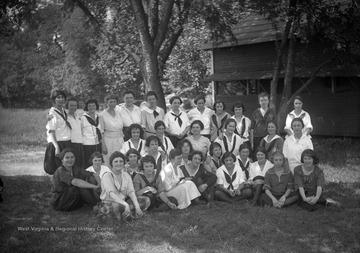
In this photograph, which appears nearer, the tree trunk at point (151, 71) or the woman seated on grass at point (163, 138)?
the woman seated on grass at point (163, 138)

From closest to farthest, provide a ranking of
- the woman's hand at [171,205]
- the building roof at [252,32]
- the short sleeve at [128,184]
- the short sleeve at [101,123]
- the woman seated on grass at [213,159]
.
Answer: the short sleeve at [128,184] < the woman's hand at [171,205] < the woman seated on grass at [213,159] < the short sleeve at [101,123] < the building roof at [252,32]

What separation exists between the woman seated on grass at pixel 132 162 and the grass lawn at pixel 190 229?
829mm

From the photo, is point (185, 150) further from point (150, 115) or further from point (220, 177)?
point (150, 115)

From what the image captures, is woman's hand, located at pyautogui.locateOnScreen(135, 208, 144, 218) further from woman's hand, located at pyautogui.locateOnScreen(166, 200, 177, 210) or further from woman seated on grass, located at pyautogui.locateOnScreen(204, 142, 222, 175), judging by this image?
woman seated on grass, located at pyautogui.locateOnScreen(204, 142, 222, 175)

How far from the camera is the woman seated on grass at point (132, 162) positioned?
248 inches

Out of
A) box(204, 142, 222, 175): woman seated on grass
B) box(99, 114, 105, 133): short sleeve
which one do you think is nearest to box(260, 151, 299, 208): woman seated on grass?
box(204, 142, 222, 175): woman seated on grass

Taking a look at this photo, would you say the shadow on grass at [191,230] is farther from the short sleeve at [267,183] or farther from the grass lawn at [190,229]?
the short sleeve at [267,183]

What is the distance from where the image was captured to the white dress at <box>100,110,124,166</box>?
714cm

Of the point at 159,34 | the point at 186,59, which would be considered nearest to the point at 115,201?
the point at 159,34

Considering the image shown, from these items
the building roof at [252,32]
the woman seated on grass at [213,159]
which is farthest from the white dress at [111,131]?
the building roof at [252,32]

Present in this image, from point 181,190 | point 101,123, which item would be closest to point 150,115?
point 101,123

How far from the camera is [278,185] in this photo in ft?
20.7

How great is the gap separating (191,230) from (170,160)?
1.66 metres

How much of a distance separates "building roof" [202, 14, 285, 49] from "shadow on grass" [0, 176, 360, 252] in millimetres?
9589
